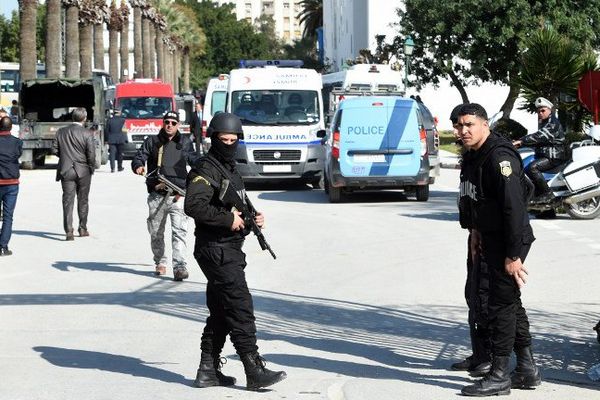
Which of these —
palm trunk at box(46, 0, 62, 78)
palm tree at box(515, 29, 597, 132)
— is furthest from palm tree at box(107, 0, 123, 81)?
palm tree at box(515, 29, 597, 132)

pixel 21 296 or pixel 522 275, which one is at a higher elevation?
pixel 522 275

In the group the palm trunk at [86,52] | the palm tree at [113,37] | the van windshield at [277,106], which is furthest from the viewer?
the palm tree at [113,37]

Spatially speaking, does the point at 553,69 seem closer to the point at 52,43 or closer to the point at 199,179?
the point at 199,179

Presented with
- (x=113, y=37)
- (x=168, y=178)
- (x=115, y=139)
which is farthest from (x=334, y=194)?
(x=113, y=37)

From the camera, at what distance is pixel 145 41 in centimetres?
8581

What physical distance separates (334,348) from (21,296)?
4166 millimetres

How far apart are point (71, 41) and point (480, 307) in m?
46.3

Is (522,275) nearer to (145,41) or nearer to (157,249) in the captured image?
(157,249)

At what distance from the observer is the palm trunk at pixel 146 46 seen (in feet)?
276

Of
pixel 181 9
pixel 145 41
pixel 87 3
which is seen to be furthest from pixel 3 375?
pixel 181 9

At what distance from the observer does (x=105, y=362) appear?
9.14m

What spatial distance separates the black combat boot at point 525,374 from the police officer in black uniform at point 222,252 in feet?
4.54

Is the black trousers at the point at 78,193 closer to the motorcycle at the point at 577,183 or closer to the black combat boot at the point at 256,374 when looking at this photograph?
the motorcycle at the point at 577,183

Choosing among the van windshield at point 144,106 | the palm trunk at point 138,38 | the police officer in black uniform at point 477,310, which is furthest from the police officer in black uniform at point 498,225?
the palm trunk at point 138,38
